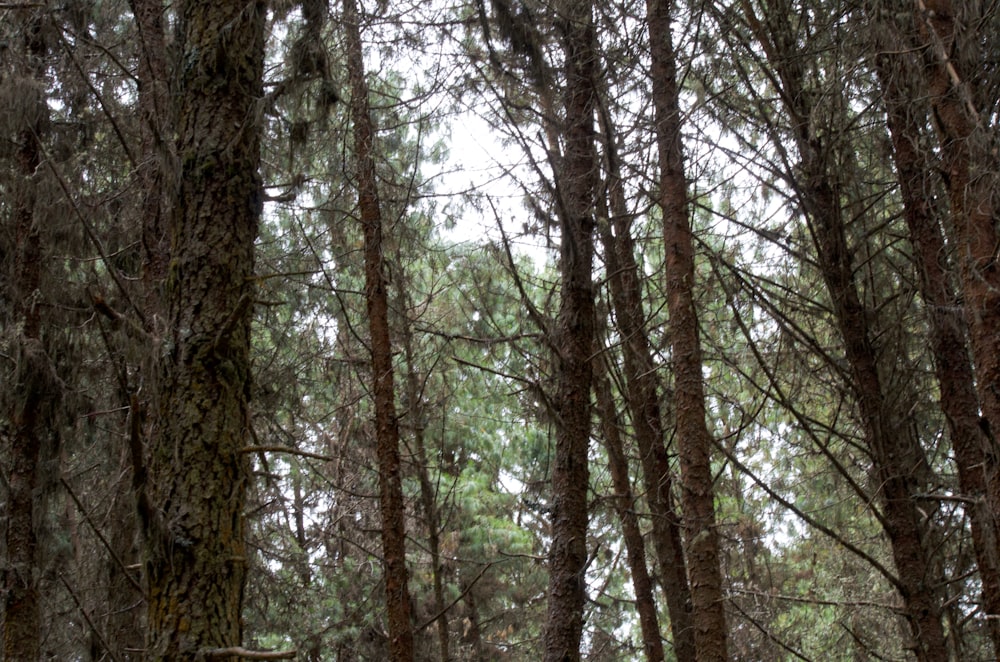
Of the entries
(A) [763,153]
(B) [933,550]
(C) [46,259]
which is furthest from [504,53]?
(C) [46,259]

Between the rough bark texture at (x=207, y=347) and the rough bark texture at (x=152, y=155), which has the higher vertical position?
the rough bark texture at (x=152, y=155)

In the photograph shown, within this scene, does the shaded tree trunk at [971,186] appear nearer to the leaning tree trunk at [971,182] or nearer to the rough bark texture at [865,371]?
the leaning tree trunk at [971,182]

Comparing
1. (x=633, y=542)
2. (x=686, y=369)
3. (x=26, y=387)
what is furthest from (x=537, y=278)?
(x=26, y=387)

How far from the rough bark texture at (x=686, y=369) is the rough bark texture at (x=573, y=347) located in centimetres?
53

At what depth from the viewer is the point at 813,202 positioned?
6273 millimetres

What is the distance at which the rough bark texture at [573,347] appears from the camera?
5836 mm

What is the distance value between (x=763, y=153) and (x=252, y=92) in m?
3.80

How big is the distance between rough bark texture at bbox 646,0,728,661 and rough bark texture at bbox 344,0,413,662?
242 cm

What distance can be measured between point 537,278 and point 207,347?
4.24 m

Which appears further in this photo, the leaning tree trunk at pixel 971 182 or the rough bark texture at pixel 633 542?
the rough bark texture at pixel 633 542

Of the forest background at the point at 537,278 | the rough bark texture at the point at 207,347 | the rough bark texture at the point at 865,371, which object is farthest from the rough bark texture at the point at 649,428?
the rough bark texture at the point at 207,347

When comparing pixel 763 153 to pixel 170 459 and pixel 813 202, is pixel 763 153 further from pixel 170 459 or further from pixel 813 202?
pixel 170 459

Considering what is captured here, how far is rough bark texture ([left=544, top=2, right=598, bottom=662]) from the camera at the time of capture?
5.84 m

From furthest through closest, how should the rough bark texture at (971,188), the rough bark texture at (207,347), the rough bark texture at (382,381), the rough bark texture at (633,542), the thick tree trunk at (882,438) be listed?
the rough bark texture at (633,542) < the rough bark texture at (382,381) < the thick tree trunk at (882,438) < the rough bark texture at (971,188) < the rough bark texture at (207,347)
